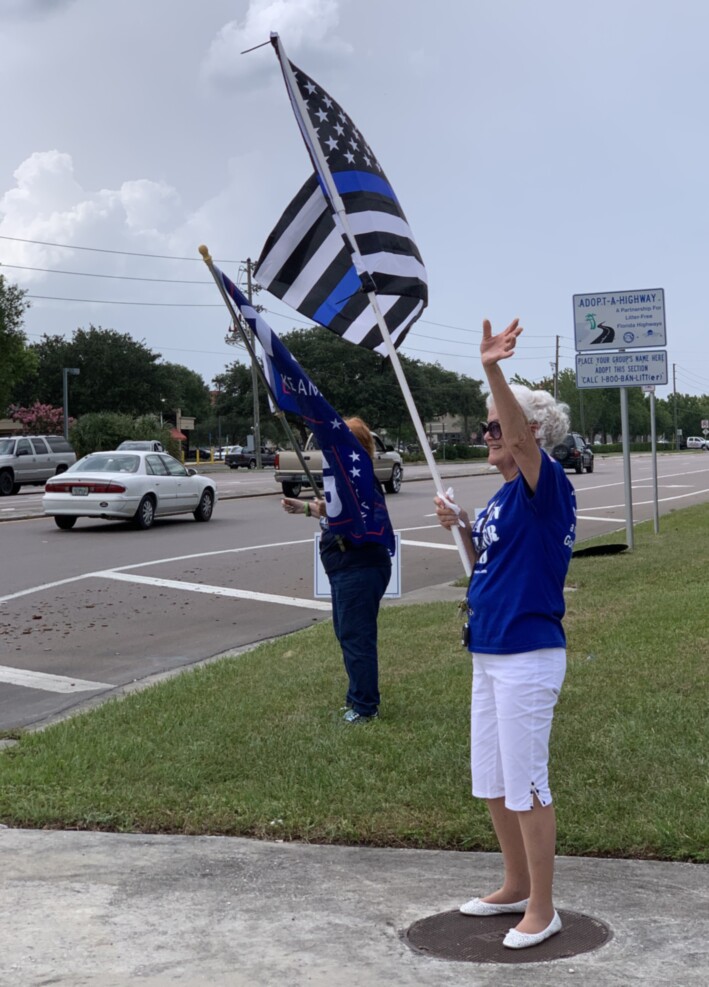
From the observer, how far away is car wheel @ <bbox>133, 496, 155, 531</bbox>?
22359mm

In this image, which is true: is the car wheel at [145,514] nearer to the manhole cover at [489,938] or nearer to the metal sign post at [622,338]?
the metal sign post at [622,338]

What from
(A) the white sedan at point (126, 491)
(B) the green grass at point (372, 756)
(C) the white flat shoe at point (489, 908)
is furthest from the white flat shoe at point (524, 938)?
(A) the white sedan at point (126, 491)

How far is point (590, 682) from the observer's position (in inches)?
306

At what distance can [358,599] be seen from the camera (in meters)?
7.14

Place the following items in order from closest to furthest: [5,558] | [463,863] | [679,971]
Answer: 1. [679,971]
2. [463,863]
3. [5,558]

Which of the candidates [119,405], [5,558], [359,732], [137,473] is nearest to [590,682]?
[359,732]

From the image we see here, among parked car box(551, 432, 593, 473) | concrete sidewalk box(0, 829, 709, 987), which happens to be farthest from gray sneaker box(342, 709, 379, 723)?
parked car box(551, 432, 593, 473)

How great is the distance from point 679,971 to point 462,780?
7.43 ft

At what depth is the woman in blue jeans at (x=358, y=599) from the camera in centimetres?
711

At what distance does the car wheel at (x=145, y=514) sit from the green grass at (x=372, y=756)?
43.4 ft

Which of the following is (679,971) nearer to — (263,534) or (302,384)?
(302,384)

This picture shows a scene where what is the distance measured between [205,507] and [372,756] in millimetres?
18526

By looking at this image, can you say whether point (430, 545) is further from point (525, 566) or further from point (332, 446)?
point (525, 566)

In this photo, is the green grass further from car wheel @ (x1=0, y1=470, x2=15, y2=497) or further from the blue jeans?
car wheel @ (x1=0, y1=470, x2=15, y2=497)
